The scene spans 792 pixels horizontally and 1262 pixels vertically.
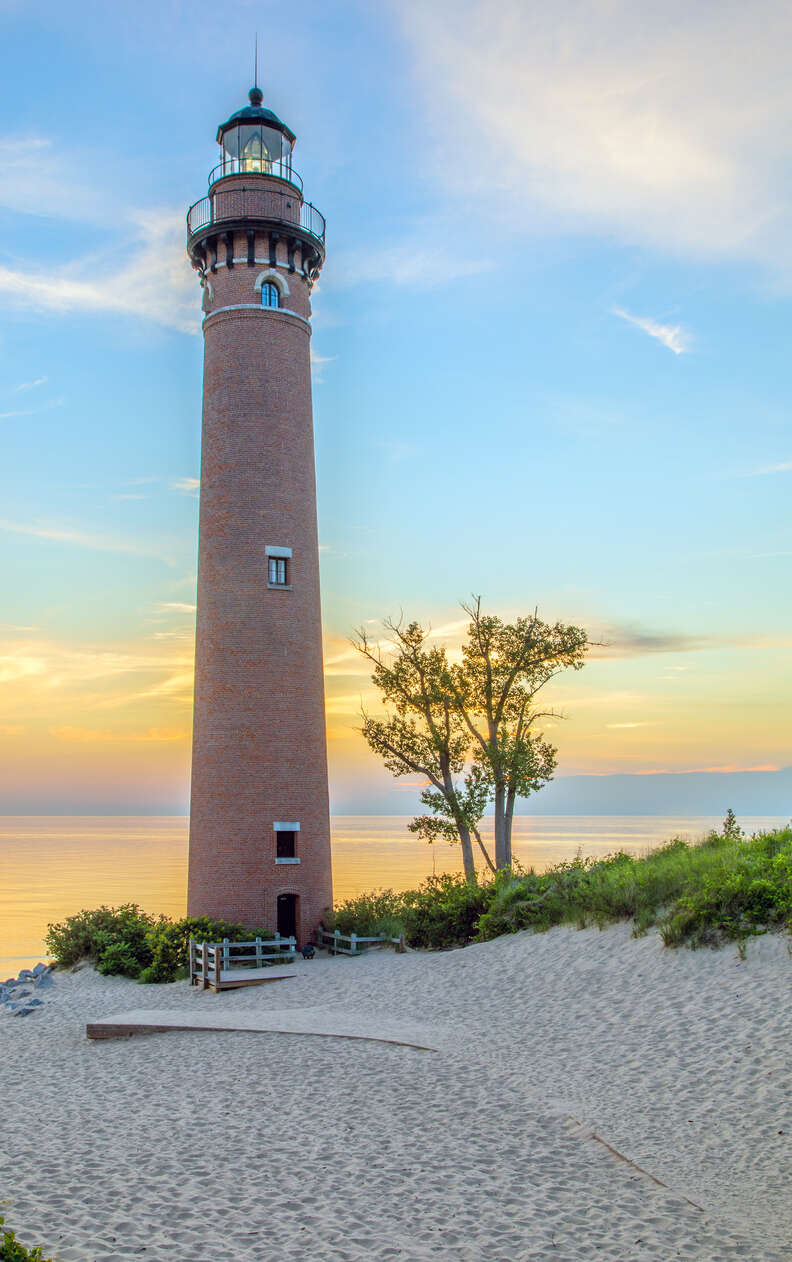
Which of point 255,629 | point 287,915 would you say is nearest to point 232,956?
point 287,915

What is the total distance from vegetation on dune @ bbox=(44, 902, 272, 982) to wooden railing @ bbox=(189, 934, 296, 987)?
363 mm

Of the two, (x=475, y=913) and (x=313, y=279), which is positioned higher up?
(x=313, y=279)

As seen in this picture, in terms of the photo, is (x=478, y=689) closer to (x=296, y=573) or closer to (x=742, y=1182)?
(x=296, y=573)

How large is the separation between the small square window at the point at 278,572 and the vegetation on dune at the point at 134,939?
8722 mm

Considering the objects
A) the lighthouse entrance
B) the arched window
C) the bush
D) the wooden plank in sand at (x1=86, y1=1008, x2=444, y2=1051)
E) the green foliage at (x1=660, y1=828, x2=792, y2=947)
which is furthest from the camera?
the arched window

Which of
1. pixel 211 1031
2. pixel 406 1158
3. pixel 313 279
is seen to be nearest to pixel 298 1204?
pixel 406 1158

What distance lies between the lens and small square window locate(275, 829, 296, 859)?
79.0 feet

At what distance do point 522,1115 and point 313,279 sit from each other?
23.7m

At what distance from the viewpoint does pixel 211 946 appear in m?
20.8

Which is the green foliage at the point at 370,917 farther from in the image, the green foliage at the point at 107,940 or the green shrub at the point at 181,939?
the green foliage at the point at 107,940

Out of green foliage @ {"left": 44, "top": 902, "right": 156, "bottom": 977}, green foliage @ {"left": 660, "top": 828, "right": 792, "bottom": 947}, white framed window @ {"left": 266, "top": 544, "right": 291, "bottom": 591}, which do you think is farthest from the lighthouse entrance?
green foliage @ {"left": 660, "top": 828, "right": 792, "bottom": 947}

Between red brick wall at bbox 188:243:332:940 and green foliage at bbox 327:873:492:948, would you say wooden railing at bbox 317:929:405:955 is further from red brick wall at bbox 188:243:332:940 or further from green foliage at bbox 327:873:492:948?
red brick wall at bbox 188:243:332:940

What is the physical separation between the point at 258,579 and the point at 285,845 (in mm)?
6956

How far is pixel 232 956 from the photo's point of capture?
22.3m
